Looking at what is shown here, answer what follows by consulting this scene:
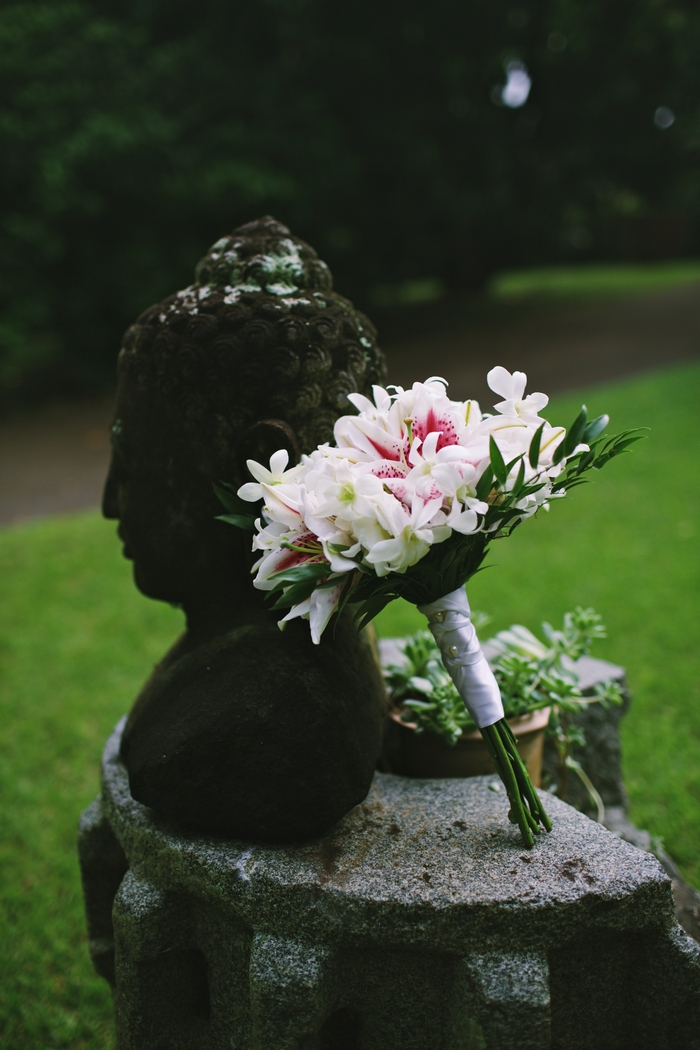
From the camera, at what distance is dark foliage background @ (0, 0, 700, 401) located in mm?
8938

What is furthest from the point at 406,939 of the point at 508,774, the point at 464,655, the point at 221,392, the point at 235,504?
the point at 221,392

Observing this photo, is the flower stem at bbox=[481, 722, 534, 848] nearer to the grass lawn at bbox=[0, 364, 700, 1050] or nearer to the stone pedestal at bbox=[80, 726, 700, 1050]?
the stone pedestal at bbox=[80, 726, 700, 1050]

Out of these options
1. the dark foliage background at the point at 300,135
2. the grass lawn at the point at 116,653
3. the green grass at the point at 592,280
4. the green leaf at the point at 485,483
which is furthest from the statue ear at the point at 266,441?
the green grass at the point at 592,280

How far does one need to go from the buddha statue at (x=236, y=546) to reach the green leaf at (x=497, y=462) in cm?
56

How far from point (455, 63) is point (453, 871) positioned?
11.7 m

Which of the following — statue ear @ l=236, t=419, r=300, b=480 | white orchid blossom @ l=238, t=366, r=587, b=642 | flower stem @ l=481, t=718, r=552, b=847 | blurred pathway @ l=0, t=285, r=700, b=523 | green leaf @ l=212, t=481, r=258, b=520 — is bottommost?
flower stem @ l=481, t=718, r=552, b=847

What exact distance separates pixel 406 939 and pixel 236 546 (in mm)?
908

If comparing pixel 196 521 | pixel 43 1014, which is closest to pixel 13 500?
pixel 43 1014

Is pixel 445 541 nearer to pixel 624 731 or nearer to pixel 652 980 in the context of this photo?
pixel 652 980

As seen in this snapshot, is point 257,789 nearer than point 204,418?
Yes

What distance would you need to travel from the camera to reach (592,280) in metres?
17.2

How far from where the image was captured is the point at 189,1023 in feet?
6.18

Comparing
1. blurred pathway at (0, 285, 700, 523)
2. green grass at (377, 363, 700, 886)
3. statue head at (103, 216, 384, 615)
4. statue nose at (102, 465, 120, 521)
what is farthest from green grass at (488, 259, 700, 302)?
statue nose at (102, 465, 120, 521)

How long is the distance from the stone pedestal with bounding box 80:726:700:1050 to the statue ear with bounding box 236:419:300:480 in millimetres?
801
